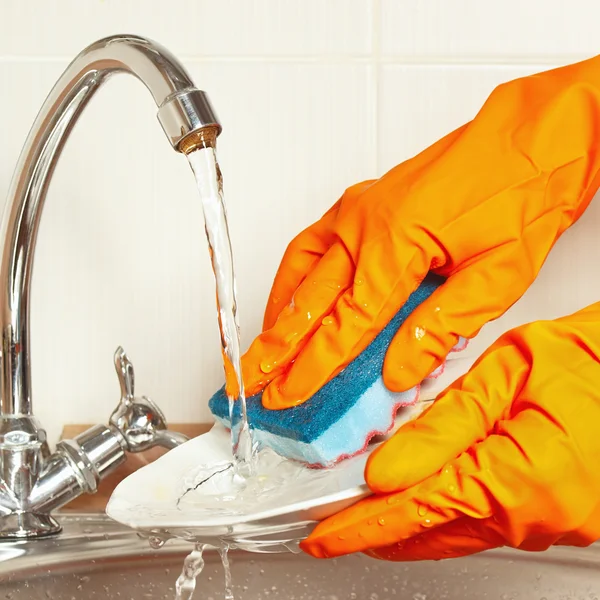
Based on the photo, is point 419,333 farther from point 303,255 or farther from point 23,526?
point 23,526

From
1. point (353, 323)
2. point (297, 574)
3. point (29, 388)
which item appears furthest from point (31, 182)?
point (297, 574)

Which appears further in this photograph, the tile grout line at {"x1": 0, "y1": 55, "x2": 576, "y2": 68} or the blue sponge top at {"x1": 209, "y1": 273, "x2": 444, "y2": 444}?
the tile grout line at {"x1": 0, "y1": 55, "x2": 576, "y2": 68}

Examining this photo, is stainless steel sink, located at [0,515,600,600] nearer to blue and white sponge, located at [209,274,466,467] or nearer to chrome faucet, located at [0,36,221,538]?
chrome faucet, located at [0,36,221,538]

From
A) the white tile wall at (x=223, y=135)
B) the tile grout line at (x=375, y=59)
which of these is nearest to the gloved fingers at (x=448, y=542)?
the white tile wall at (x=223, y=135)

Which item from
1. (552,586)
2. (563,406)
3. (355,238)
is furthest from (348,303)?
(552,586)

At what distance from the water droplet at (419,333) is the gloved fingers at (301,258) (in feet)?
0.44

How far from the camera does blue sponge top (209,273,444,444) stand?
0.57 m

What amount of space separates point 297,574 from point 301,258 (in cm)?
26

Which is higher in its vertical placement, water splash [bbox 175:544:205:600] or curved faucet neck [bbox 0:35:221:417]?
curved faucet neck [bbox 0:35:221:417]

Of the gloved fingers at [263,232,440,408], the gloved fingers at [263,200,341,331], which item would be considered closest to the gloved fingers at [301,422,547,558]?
the gloved fingers at [263,232,440,408]

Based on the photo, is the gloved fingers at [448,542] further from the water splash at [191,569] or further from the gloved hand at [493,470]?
the water splash at [191,569]

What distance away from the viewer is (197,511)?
54 cm

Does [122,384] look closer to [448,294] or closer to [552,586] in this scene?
[448,294]

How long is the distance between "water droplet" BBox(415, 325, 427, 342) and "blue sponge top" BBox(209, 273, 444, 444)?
23mm
